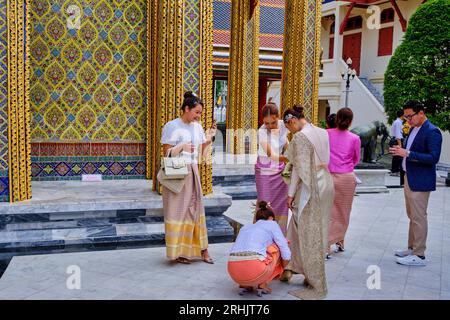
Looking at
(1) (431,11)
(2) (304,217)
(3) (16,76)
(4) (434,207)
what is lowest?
(4) (434,207)

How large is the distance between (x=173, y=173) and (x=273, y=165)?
1052 millimetres

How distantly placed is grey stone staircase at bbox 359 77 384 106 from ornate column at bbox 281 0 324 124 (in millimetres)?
11986

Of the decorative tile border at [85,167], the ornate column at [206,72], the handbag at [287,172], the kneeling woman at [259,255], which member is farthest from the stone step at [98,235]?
the kneeling woman at [259,255]

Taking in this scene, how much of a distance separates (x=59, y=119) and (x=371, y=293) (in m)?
4.95

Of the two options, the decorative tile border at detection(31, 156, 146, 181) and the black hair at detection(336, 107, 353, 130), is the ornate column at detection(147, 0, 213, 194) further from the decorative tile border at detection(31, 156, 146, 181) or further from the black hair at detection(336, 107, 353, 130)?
the black hair at detection(336, 107, 353, 130)

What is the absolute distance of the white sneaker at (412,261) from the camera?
518cm

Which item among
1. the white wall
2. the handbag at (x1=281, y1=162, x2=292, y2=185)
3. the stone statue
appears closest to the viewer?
the handbag at (x1=281, y1=162, x2=292, y2=185)

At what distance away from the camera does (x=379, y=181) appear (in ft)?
33.6

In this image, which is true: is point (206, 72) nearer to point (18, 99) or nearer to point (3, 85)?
point (18, 99)

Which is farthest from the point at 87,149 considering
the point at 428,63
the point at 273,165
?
the point at 428,63

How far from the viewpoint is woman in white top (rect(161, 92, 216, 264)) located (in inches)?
196

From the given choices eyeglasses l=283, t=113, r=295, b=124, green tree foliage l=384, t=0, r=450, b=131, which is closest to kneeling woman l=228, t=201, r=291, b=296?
eyeglasses l=283, t=113, r=295, b=124
